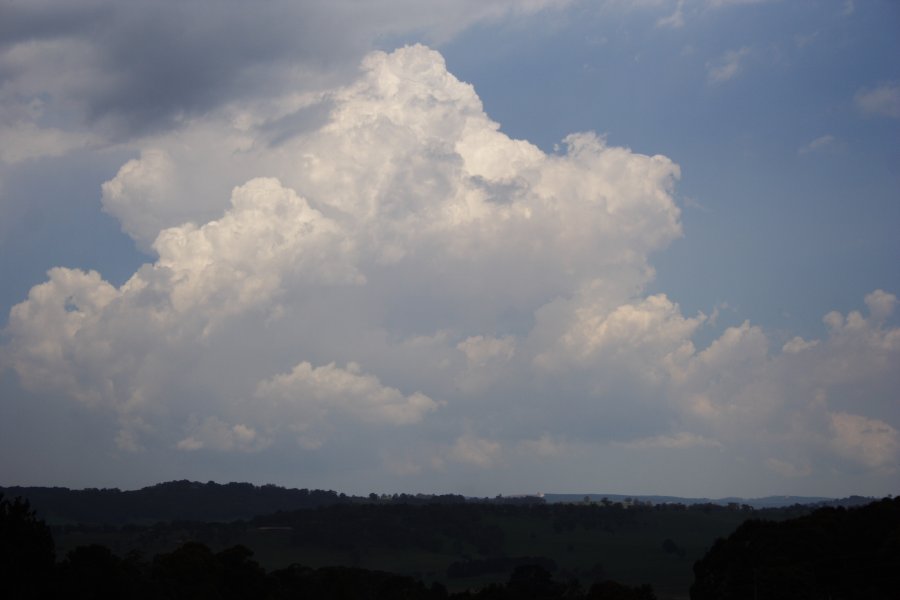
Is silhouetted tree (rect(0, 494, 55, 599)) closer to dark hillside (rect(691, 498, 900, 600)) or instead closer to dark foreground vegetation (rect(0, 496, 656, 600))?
dark foreground vegetation (rect(0, 496, 656, 600))

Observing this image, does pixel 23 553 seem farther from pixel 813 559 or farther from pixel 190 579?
pixel 813 559

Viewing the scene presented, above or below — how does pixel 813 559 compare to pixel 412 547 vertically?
above

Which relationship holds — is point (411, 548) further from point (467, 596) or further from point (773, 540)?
point (773, 540)

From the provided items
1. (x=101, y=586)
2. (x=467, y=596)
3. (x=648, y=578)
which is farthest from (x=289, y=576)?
(x=648, y=578)

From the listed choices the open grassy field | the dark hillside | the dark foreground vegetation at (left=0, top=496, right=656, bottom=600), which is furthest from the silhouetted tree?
the open grassy field

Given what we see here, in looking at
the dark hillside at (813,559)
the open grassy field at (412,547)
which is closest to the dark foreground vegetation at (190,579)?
the dark hillside at (813,559)

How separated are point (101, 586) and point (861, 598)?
46.6m

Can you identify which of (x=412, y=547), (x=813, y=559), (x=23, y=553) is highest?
(x=23, y=553)

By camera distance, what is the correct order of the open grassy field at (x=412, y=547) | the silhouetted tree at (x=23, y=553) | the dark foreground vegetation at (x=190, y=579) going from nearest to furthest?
1. the silhouetted tree at (x=23, y=553)
2. the dark foreground vegetation at (x=190, y=579)
3. the open grassy field at (x=412, y=547)

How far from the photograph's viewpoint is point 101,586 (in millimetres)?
67250

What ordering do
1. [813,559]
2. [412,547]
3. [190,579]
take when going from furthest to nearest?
1. [412,547]
2. [190,579]
3. [813,559]

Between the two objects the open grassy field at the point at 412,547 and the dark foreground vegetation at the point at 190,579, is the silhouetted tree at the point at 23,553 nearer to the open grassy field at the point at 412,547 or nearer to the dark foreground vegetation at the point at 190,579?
the dark foreground vegetation at the point at 190,579

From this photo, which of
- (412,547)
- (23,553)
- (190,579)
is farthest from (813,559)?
(412,547)

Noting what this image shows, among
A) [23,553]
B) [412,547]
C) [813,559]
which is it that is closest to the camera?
[23,553]
